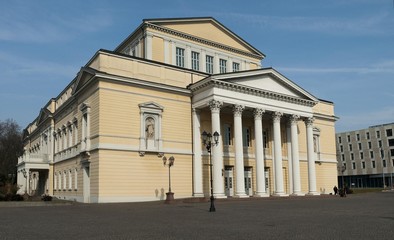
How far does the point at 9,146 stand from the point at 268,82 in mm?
63471

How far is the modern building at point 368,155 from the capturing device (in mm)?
104062

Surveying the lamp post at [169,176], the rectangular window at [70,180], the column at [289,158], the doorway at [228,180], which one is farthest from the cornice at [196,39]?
the rectangular window at [70,180]

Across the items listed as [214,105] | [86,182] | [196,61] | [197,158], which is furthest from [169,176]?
[196,61]

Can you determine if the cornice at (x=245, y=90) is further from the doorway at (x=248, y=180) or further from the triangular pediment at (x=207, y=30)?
the triangular pediment at (x=207, y=30)

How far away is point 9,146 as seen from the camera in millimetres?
82562

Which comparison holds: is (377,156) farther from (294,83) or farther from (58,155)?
(58,155)

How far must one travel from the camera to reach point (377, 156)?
10638 centimetres

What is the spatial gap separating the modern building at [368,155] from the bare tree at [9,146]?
75.8 m

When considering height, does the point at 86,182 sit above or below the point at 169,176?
below

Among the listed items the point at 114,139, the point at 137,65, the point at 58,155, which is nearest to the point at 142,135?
the point at 114,139

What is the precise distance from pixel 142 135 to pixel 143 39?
12.1 m

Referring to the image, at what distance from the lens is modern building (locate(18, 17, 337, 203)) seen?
32719 millimetres

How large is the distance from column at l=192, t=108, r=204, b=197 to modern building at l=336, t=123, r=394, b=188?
72.8 m

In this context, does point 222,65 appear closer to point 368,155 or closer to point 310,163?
point 310,163
